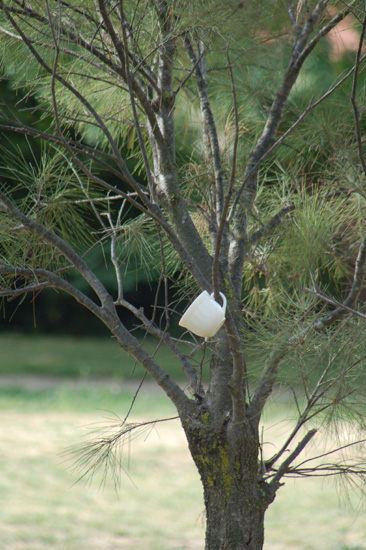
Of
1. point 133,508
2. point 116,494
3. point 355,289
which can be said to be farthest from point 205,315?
point 116,494

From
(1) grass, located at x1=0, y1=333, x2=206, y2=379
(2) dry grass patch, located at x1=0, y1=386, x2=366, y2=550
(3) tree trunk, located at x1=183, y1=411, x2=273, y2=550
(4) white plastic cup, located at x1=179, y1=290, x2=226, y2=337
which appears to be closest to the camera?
(4) white plastic cup, located at x1=179, y1=290, x2=226, y2=337

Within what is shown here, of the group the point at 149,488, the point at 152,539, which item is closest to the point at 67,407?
the point at 149,488

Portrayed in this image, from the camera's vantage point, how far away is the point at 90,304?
69 cm

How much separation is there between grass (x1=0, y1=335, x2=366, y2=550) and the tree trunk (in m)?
0.16

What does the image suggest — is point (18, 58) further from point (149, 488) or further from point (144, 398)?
point (144, 398)

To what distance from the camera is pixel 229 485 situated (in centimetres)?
67

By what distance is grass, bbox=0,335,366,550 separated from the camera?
1.31 meters

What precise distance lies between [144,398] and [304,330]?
1804 mm

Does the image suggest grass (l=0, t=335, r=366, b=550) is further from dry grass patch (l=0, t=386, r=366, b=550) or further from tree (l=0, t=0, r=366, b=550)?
tree (l=0, t=0, r=366, b=550)

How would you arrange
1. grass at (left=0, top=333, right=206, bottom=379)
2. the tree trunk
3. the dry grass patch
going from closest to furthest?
the tree trunk < the dry grass patch < grass at (left=0, top=333, right=206, bottom=379)

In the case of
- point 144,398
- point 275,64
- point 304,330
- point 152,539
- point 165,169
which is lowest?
point 152,539

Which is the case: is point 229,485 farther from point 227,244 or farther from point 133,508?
point 133,508

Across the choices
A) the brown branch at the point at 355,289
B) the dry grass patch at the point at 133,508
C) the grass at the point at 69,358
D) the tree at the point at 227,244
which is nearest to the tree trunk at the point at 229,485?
the tree at the point at 227,244

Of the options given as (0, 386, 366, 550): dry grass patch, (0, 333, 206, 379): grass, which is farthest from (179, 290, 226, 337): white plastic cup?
(0, 333, 206, 379): grass
